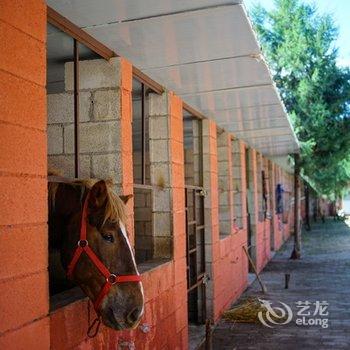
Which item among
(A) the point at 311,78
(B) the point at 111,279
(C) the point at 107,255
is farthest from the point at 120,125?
(A) the point at 311,78

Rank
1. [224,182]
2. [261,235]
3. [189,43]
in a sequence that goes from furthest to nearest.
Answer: [261,235]
[224,182]
[189,43]

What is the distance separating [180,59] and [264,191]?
11.8 metres

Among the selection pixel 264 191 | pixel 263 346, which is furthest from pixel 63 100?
pixel 264 191

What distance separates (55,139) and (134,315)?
187 cm

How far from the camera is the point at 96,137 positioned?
14.4 feet

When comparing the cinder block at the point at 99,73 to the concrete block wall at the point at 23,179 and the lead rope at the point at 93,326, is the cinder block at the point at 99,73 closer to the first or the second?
the concrete block wall at the point at 23,179

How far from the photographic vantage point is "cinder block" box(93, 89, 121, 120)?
4.36 metres

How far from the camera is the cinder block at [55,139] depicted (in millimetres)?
4316

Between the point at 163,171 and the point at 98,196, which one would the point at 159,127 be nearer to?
the point at 163,171

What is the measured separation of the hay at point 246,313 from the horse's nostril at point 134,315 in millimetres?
5355

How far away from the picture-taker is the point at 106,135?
4.35m

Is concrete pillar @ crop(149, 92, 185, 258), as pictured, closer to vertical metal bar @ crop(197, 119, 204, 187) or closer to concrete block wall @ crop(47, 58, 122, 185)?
concrete block wall @ crop(47, 58, 122, 185)

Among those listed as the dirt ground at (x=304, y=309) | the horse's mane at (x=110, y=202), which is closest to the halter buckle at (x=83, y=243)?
the horse's mane at (x=110, y=202)

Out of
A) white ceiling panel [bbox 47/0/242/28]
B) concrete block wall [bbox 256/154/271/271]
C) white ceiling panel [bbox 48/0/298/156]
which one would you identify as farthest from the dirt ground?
white ceiling panel [bbox 47/0/242/28]
